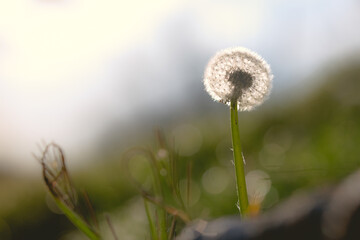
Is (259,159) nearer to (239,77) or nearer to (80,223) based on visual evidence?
(239,77)

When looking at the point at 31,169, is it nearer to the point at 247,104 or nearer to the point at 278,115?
the point at 278,115

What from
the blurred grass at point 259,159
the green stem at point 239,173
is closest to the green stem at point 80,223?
the green stem at point 239,173

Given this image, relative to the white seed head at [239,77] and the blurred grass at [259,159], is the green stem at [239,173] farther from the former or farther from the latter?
the blurred grass at [259,159]

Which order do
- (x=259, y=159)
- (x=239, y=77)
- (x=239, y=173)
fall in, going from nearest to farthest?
1. (x=239, y=173)
2. (x=239, y=77)
3. (x=259, y=159)

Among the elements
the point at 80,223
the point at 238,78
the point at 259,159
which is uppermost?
the point at 238,78

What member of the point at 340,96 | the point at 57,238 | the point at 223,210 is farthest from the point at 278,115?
the point at 57,238

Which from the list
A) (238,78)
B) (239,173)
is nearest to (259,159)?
(238,78)
